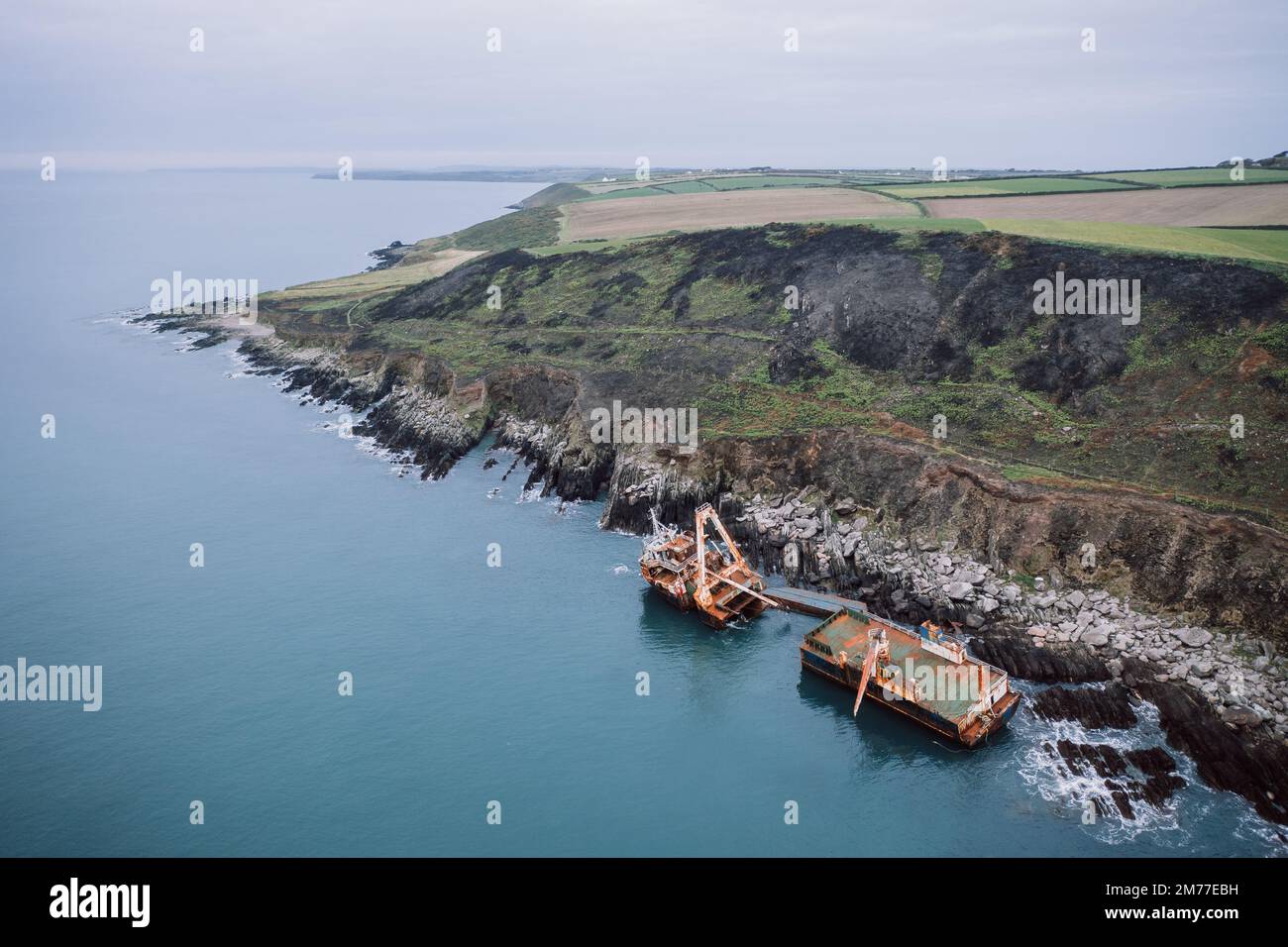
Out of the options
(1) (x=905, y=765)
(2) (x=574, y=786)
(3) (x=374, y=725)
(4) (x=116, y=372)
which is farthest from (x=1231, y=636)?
(4) (x=116, y=372)

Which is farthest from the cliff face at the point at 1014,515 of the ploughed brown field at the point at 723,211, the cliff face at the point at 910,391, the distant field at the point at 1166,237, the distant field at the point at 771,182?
the distant field at the point at 771,182

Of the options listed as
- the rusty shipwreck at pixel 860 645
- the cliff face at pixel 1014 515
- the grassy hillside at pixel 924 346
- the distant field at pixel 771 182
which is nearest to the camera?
the rusty shipwreck at pixel 860 645

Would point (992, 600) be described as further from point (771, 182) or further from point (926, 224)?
point (771, 182)

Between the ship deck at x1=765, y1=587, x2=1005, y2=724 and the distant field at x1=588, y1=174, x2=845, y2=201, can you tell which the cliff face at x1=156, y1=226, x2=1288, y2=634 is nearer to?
the ship deck at x1=765, y1=587, x2=1005, y2=724

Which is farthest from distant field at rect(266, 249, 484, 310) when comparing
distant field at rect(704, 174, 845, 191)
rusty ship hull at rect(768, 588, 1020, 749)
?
rusty ship hull at rect(768, 588, 1020, 749)

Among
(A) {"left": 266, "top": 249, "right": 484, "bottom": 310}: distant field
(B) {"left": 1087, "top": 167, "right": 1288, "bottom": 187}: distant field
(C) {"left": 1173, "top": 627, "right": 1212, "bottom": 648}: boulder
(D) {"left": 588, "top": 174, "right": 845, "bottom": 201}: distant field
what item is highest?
(D) {"left": 588, "top": 174, "right": 845, "bottom": 201}: distant field

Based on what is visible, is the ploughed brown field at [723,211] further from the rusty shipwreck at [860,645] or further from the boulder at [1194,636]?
the boulder at [1194,636]

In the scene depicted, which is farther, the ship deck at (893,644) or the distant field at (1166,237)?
the distant field at (1166,237)

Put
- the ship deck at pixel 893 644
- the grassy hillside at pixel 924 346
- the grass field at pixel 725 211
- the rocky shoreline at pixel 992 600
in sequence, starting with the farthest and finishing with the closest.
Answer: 1. the grass field at pixel 725 211
2. the grassy hillside at pixel 924 346
3. the ship deck at pixel 893 644
4. the rocky shoreline at pixel 992 600
